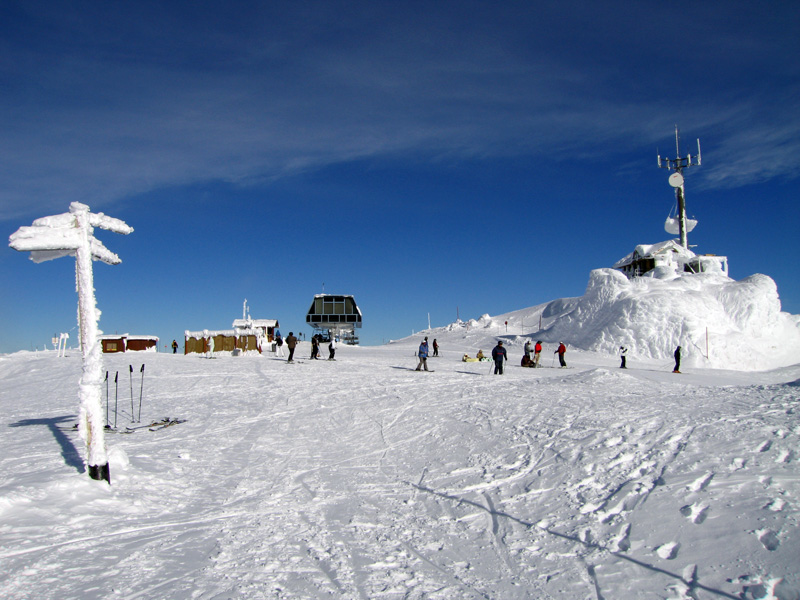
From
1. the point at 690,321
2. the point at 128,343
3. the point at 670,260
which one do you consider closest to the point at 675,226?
the point at 670,260

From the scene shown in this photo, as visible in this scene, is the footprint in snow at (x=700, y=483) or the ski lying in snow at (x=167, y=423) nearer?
the footprint in snow at (x=700, y=483)

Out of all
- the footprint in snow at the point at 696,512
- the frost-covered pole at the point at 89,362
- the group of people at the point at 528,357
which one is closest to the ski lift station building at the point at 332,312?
the group of people at the point at 528,357

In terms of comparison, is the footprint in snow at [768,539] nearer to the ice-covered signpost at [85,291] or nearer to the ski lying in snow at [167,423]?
the ice-covered signpost at [85,291]

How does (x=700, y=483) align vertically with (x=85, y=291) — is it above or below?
below

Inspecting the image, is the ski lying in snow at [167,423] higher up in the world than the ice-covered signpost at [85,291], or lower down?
lower down

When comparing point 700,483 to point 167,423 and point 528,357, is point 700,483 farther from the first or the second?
point 528,357

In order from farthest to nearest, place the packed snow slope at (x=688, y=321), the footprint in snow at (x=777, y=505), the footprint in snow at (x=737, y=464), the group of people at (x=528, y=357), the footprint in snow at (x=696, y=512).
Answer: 1. the packed snow slope at (x=688, y=321)
2. the group of people at (x=528, y=357)
3. the footprint in snow at (x=737, y=464)
4. the footprint in snow at (x=696, y=512)
5. the footprint in snow at (x=777, y=505)

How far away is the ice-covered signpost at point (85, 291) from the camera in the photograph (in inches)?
288

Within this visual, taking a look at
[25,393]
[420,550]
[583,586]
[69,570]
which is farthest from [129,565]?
[25,393]

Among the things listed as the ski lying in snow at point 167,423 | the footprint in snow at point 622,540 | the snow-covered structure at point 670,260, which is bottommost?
the footprint in snow at point 622,540

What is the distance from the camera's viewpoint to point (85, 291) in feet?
24.5

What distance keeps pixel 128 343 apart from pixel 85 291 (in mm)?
41814

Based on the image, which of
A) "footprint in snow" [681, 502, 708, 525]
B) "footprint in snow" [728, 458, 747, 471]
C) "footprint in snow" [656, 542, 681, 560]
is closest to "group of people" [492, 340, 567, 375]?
"footprint in snow" [728, 458, 747, 471]

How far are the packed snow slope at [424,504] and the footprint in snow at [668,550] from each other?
0.03 m
